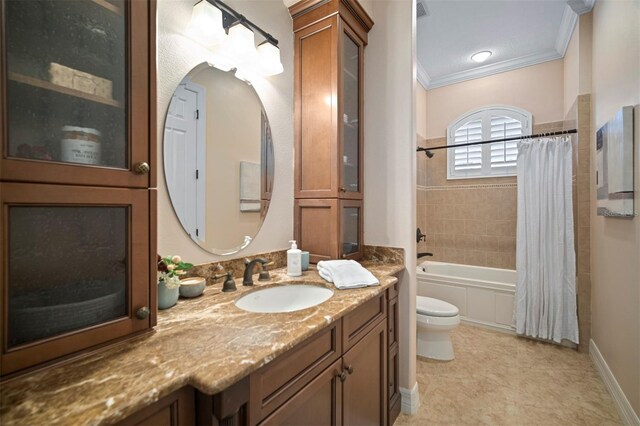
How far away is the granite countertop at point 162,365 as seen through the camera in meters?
0.50

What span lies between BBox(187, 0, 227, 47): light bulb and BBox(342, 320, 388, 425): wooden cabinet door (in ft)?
4.77

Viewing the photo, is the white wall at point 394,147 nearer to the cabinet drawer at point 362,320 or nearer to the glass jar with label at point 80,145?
the cabinet drawer at point 362,320

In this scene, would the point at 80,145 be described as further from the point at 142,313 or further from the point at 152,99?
the point at 142,313

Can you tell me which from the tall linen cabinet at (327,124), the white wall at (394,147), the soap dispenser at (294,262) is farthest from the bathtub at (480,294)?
the soap dispenser at (294,262)

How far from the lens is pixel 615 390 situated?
1816 millimetres

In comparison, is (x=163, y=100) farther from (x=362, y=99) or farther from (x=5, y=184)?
(x=362, y=99)

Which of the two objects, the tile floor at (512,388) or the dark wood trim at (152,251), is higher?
the dark wood trim at (152,251)

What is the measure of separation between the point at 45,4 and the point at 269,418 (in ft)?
3.75

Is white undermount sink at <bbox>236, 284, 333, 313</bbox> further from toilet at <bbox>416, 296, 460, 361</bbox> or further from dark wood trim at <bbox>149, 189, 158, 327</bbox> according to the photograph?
toilet at <bbox>416, 296, 460, 361</bbox>

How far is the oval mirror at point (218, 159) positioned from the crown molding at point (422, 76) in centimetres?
267

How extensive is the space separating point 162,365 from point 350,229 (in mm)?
1335

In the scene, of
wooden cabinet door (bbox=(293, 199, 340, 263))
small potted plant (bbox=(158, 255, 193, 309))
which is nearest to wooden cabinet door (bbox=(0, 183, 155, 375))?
small potted plant (bbox=(158, 255, 193, 309))

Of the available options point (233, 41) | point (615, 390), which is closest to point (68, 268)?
point (233, 41)

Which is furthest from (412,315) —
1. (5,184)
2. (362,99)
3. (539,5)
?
(539,5)
